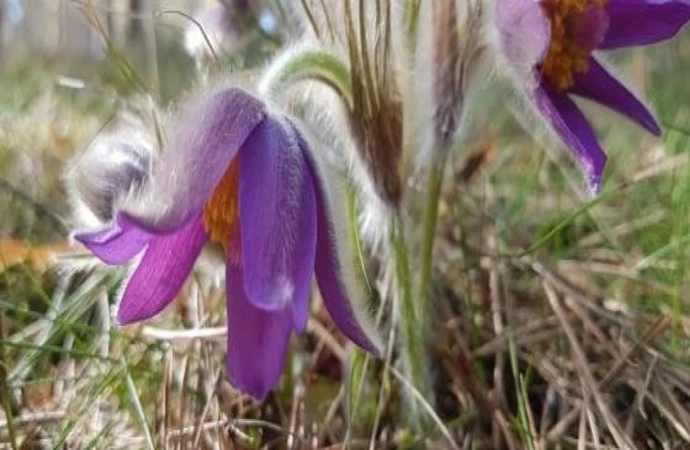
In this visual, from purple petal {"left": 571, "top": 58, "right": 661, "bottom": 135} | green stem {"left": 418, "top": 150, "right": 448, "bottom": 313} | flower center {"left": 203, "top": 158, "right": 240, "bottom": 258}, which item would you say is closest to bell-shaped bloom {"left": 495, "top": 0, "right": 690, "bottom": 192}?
purple petal {"left": 571, "top": 58, "right": 661, "bottom": 135}

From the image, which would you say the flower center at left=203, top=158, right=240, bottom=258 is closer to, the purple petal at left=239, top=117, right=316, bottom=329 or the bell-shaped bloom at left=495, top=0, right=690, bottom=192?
the purple petal at left=239, top=117, right=316, bottom=329

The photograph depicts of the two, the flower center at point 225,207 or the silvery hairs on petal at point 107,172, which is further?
the silvery hairs on petal at point 107,172

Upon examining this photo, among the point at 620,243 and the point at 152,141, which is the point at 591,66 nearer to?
the point at 152,141

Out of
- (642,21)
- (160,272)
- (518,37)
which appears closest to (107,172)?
(160,272)

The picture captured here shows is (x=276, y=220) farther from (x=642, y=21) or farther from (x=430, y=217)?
(x=642, y=21)

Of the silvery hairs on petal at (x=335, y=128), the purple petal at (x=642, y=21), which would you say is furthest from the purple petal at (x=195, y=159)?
the purple petal at (x=642, y=21)

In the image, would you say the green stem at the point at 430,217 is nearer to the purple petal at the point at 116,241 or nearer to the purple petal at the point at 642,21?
the purple petal at the point at 642,21

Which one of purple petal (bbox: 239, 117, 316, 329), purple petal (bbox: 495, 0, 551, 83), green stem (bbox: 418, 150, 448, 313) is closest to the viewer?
purple petal (bbox: 239, 117, 316, 329)
